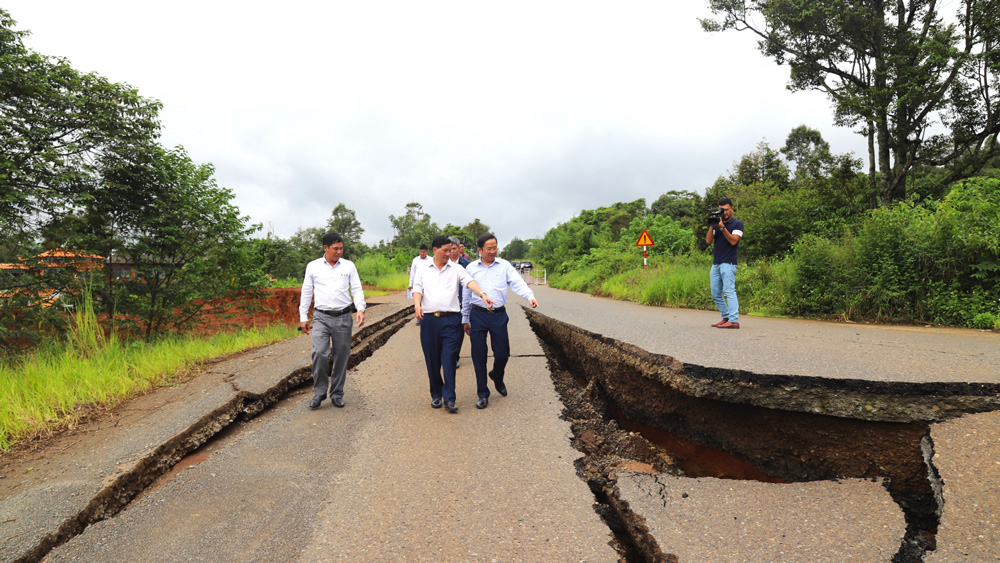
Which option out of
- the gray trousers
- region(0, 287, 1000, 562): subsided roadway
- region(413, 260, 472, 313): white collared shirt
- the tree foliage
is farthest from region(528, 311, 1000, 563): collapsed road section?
the tree foliage

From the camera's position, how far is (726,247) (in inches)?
250

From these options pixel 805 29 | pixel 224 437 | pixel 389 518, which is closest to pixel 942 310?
pixel 389 518

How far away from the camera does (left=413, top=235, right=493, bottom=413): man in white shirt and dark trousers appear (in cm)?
423

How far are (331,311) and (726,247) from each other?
16.9 ft

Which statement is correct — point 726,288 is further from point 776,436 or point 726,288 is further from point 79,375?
point 79,375

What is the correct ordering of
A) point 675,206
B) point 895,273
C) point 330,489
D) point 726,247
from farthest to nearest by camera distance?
point 675,206 → point 895,273 → point 726,247 → point 330,489

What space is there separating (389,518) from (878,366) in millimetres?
3996

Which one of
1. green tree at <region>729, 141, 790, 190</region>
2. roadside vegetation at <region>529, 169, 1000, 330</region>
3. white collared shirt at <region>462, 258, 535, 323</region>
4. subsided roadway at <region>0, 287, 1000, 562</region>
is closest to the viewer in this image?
subsided roadway at <region>0, 287, 1000, 562</region>

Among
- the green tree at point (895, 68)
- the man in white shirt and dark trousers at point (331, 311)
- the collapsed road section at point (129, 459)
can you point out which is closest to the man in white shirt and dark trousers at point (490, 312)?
the man in white shirt and dark trousers at point (331, 311)

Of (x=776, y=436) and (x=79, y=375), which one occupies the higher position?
(x=79, y=375)

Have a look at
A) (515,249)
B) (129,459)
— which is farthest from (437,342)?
(515,249)

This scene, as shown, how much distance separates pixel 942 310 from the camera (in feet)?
22.2

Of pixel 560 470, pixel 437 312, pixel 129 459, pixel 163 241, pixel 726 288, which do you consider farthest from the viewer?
pixel 163 241

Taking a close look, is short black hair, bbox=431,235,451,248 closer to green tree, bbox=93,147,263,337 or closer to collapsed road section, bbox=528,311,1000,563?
collapsed road section, bbox=528,311,1000,563
